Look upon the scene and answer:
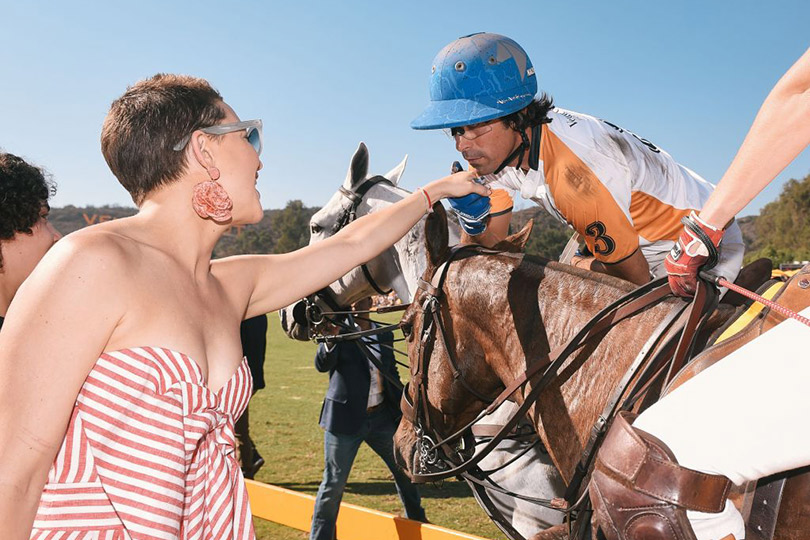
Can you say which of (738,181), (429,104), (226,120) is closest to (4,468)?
(226,120)

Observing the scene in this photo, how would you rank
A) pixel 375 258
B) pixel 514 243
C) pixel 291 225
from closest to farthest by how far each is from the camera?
pixel 514 243
pixel 375 258
pixel 291 225

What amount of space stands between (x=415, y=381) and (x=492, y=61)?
1.59m

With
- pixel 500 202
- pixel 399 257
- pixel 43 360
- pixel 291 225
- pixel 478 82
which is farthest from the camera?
pixel 291 225

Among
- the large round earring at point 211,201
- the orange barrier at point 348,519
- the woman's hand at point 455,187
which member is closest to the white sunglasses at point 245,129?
the large round earring at point 211,201

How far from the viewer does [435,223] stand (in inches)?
124

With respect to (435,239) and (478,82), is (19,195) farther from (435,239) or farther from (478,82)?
(478,82)

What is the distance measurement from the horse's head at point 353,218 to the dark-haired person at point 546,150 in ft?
6.33

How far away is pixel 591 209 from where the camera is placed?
2.80m

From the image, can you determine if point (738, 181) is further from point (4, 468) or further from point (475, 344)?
point (4, 468)

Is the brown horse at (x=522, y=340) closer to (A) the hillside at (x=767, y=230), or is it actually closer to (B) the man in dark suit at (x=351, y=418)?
(B) the man in dark suit at (x=351, y=418)

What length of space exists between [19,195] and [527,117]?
232 centimetres

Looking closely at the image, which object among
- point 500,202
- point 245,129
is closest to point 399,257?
point 500,202

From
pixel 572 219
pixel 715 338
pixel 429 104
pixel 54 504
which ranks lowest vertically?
pixel 54 504

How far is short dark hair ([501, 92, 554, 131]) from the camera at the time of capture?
317 centimetres
